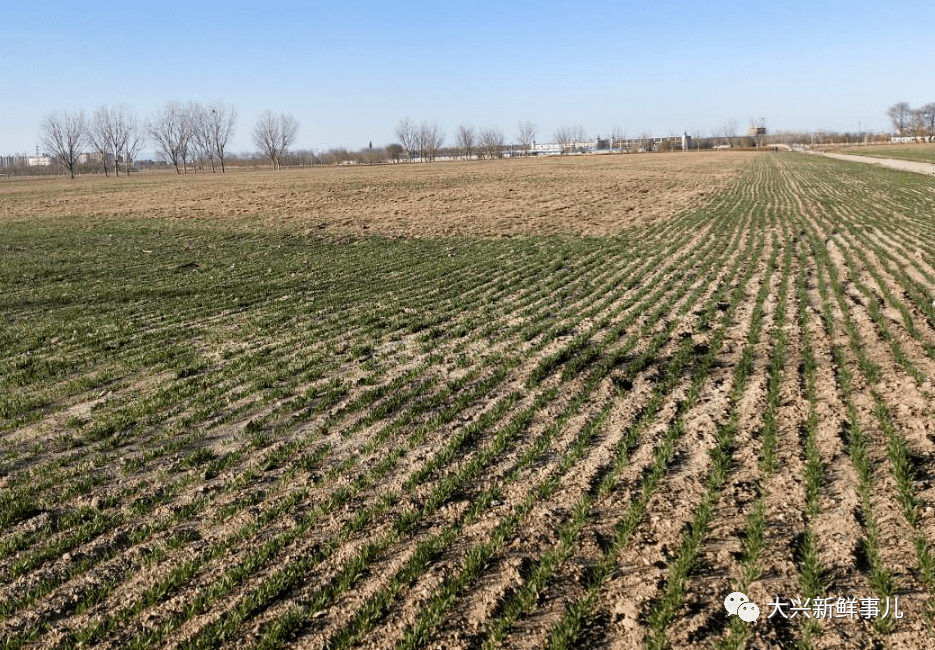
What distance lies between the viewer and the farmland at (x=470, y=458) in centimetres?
434

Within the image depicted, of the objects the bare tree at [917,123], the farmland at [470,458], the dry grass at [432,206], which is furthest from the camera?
the bare tree at [917,123]

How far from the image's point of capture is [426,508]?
18.4 ft

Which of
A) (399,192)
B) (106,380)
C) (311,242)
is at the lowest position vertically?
(106,380)

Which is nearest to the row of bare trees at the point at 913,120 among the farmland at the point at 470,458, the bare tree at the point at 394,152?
the bare tree at the point at 394,152

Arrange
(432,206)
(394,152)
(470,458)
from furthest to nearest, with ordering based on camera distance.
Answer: (394,152) → (432,206) → (470,458)

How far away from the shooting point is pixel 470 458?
6.54 metres

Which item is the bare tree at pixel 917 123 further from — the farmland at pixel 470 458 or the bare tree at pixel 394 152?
the farmland at pixel 470 458

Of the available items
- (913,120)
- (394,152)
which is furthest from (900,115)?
(394,152)

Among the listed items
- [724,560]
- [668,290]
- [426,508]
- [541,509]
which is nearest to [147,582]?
[426,508]

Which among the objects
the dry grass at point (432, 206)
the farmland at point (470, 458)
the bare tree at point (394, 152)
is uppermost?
the bare tree at point (394, 152)

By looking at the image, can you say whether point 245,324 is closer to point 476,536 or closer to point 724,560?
point 476,536

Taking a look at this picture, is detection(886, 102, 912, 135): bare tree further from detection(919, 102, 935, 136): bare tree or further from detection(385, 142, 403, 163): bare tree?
detection(385, 142, 403, 163): bare tree

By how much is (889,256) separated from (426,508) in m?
15.6

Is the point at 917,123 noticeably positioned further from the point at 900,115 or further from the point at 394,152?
Answer: the point at 394,152
